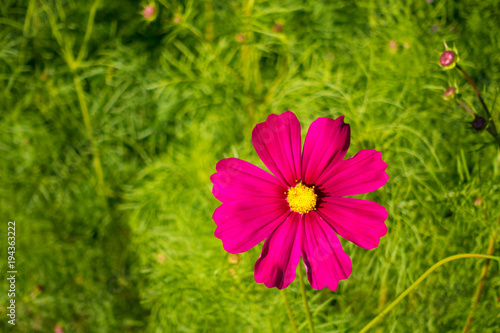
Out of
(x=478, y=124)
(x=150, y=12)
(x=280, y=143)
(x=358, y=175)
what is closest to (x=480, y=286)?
(x=478, y=124)

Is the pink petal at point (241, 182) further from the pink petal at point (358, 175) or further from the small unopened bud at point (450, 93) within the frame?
the small unopened bud at point (450, 93)

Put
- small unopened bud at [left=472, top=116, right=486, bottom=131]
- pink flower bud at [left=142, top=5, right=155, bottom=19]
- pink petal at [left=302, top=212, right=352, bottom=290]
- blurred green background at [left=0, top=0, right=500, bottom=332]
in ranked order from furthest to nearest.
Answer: pink flower bud at [left=142, top=5, right=155, bottom=19]
blurred green background at [left=0, top=0, right=500, bottom=332]
small unopened bud at [left=472, top=116, right=486, bottom=131]
pink petal at [left=302, top=212, right=352, bottom=290]

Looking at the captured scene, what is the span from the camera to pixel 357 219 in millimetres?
633

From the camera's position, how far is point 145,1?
5.22 ft

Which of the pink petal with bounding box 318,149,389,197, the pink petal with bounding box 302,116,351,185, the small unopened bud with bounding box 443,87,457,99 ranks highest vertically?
the small unopened bud with bounding box 443,87,457,99

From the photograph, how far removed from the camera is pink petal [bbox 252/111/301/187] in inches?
25.7

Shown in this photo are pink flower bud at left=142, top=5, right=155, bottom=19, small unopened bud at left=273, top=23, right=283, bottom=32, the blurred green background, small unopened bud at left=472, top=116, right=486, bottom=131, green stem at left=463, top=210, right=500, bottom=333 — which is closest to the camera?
small unopened bud at left=472, top=116, right=486, bottom=131

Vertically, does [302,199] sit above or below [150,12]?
below

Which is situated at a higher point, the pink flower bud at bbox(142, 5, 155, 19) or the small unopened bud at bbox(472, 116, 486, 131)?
the pink flower bud at bbox(142, 5, 155, 19)

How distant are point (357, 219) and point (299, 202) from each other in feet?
0.32

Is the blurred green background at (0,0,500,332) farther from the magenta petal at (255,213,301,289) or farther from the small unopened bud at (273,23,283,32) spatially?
the magenta petal at (255,213,301,289)

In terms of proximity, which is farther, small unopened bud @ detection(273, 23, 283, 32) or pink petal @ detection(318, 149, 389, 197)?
small unopened bud @ detection(273, 23, 283, 32)

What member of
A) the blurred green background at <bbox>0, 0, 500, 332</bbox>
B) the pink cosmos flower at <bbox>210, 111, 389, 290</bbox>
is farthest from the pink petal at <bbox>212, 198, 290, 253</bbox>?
the blurred green background at <bbox>0, 0, 500, 332</bbox>

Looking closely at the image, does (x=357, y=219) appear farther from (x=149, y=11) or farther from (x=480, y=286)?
(x=149, y=11)
